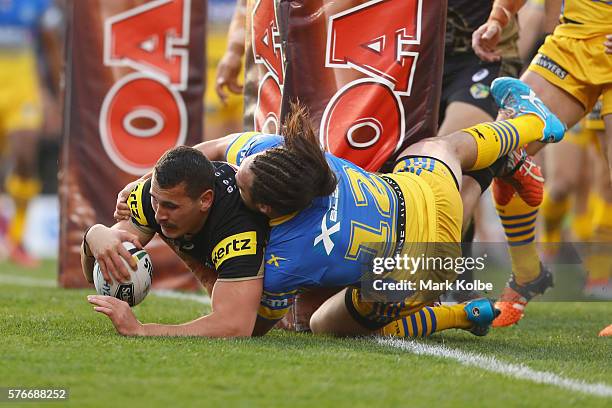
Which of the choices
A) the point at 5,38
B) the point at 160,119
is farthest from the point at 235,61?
the point at 5,38

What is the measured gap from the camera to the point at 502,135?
5.02m

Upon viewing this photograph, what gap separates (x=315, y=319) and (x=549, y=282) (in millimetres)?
1550

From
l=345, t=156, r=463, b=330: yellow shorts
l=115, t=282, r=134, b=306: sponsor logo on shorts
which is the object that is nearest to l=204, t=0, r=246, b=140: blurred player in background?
l=345, t=156, r=463, b=330: yellow shorts

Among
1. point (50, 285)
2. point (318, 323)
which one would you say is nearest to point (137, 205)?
point (318, 323)

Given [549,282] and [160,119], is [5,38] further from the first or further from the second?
[549,282]

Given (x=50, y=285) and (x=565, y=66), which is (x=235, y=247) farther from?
(x=50, y=285)

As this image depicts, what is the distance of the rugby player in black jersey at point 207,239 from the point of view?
411 cm

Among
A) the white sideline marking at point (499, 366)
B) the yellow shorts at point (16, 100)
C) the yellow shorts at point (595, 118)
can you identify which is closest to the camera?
the white sideline marking at point (499, 366)

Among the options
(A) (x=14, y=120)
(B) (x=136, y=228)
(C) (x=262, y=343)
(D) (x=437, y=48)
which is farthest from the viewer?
(A) (x=14, y=120)

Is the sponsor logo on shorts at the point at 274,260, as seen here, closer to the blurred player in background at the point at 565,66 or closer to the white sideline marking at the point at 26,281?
the blurred player in background at the point at 565,66

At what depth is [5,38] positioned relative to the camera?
16312 millimetres

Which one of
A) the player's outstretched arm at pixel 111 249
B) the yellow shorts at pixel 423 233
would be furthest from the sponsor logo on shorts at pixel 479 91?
the player's outstretched arm at pixel 111 249

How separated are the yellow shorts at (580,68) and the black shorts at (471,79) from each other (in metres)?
0.35

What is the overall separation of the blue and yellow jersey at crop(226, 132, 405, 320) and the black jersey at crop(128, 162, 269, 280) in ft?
0.25
